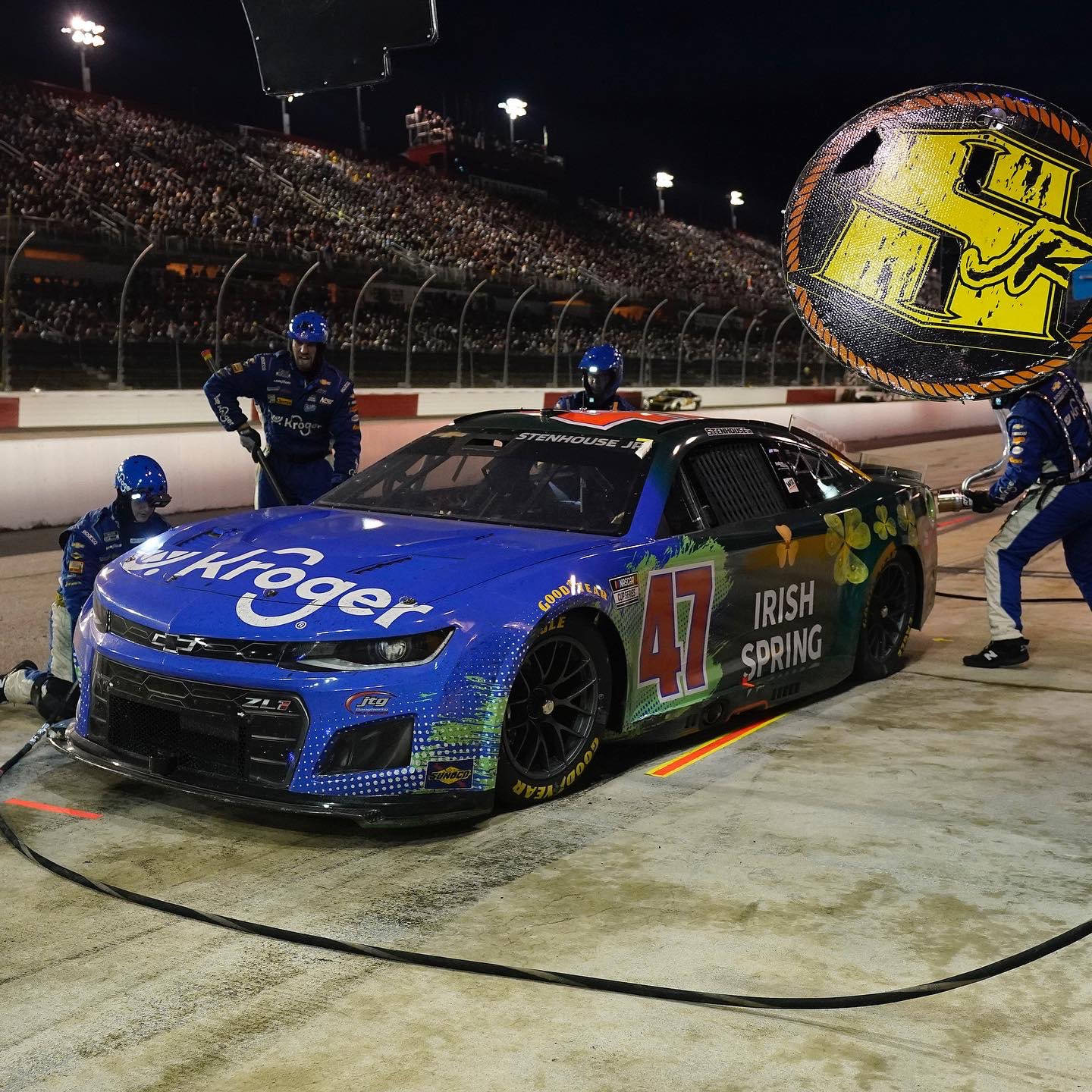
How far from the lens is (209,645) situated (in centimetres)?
426

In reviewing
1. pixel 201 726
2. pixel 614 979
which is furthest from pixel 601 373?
pixel 614 979

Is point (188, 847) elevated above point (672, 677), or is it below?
below

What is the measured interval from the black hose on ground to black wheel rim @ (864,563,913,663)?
3099 mm

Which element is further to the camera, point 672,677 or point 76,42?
point 76,42

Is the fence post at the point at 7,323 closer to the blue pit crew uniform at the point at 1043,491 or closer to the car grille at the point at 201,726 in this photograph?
the blue pit crew uniform at the point at 1043,491

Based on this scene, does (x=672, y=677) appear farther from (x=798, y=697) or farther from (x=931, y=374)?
(x=931, y=374)

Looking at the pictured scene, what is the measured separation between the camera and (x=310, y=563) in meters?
4.65

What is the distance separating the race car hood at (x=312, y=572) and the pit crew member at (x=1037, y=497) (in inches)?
119

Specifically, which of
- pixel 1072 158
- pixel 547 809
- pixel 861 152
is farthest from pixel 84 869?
pixel 1072 158

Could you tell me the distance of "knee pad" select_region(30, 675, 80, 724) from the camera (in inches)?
210

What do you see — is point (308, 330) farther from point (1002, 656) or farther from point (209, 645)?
point (1002, 656)

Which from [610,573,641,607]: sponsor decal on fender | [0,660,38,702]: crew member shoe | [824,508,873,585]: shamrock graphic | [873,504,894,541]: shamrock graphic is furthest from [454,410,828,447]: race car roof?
[0,660,38,702]: crew member shoe

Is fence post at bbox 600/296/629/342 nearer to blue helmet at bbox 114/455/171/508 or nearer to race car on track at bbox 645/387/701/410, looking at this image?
race car on track at bbox 645/387/701/410

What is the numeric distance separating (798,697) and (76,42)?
72384mm
